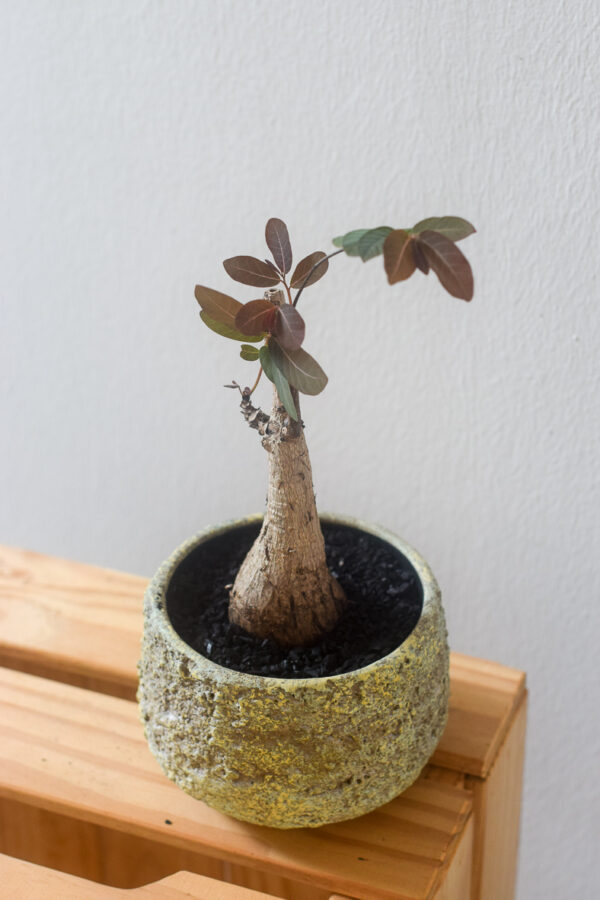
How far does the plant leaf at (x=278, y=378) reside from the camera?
446 millimetres

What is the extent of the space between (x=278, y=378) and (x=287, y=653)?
0.59ft

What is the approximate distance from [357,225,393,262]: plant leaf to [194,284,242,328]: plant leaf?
0.29 feet

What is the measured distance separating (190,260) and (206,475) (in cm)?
26

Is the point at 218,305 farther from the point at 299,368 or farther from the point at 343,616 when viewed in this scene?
the point at 343,616

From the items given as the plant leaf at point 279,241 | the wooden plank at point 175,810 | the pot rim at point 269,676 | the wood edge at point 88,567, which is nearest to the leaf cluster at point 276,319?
the plant leaf at point 279,241

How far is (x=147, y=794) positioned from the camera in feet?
1.94

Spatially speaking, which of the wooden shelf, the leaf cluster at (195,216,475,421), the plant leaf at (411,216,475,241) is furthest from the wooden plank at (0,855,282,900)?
the plant leaf at (411,216,475,241)

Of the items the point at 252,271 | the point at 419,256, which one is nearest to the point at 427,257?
the point at 419,256

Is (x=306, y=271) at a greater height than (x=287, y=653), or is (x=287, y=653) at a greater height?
(x=306, y=271)

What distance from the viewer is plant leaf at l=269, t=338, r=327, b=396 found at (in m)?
0.44

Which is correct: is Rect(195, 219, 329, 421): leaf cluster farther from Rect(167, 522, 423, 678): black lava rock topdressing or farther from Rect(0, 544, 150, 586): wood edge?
Rect(0, 544, 150, 586): wood edge

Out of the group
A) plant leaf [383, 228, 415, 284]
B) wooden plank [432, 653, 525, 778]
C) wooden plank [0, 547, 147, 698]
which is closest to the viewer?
plant leaf [383, 228, 415, 284]

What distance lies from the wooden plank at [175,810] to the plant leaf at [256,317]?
332 mm

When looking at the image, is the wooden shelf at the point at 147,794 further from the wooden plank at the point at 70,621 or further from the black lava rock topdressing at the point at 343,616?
the black lava rock topdressing at the point at 343,616
